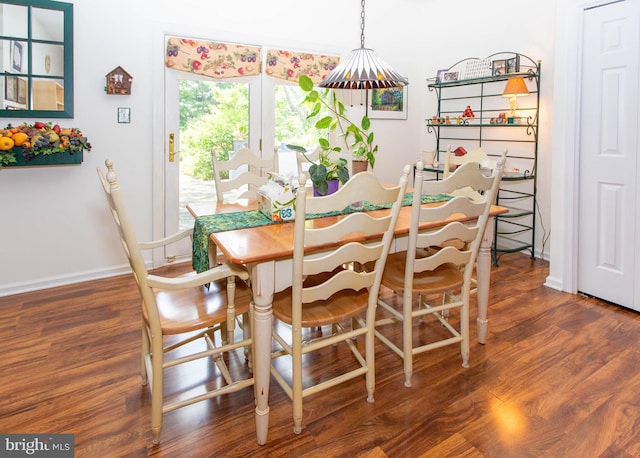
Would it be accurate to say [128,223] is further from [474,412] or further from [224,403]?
[474,412]

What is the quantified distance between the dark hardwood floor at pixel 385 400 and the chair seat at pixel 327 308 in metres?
0.43

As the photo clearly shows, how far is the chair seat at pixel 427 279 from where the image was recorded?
82.3 inches

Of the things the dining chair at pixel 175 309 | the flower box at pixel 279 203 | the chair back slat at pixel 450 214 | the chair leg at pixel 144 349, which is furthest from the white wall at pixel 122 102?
the chair back slat at pixel 450 214

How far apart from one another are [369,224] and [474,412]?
0.96 metres

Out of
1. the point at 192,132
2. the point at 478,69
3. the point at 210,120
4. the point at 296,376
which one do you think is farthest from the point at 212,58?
the point at 296,376

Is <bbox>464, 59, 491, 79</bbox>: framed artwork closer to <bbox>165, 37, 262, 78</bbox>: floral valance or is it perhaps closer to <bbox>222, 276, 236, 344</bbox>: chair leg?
<bbox>165, 37, 262, 78</bbox>: floral valance

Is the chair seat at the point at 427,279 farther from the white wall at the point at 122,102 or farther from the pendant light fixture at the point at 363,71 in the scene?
the white wall at the point at 122,102

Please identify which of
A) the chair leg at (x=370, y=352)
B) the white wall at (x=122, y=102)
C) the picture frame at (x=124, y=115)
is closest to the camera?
the chair leg at (x=370, y=352)

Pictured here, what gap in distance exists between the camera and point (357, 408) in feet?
6.19

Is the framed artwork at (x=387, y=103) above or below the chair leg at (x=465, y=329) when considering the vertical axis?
above

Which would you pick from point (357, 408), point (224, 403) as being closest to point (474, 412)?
point (357, 408)

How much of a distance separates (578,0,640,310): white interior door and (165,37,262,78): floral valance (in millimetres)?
2582

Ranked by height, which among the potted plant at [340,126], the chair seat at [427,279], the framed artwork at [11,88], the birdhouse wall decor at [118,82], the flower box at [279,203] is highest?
the birdhouse wall decor at [118,82]

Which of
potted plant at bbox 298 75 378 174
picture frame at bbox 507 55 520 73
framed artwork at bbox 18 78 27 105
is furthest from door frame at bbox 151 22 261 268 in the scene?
picture frame at bbox 507 55 520 73
